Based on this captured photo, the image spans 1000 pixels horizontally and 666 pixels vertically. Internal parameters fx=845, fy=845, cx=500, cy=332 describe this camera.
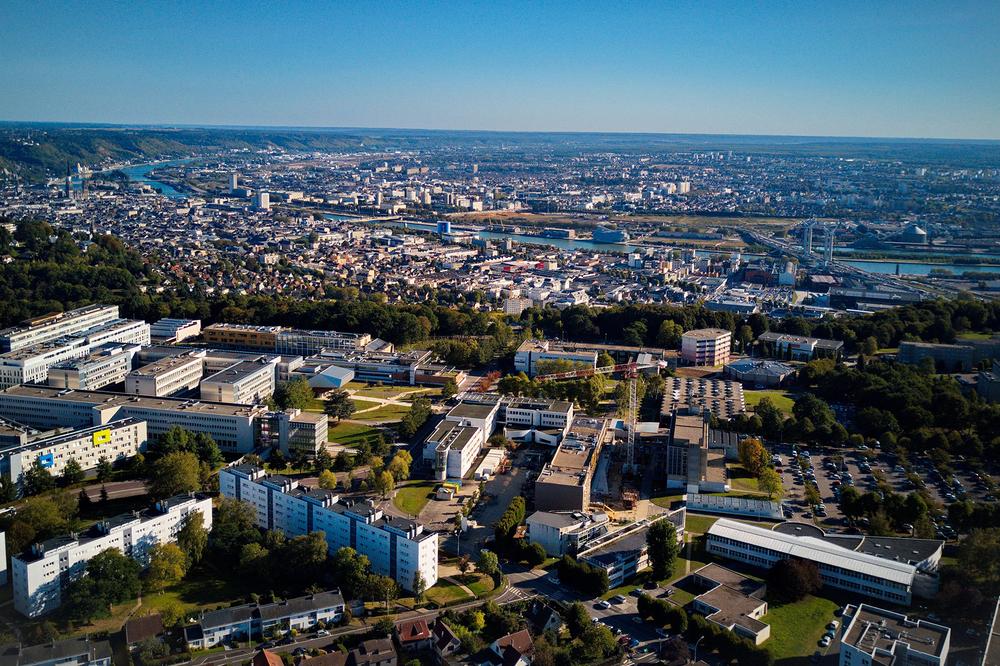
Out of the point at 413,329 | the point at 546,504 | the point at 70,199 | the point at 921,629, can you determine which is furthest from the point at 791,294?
the point at 70,199

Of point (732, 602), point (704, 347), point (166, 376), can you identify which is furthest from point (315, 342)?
point (732, 602)

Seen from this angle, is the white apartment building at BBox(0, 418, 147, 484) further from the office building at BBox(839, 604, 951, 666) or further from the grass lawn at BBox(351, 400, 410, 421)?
the office building at BBox(839, 604, 951, 666)

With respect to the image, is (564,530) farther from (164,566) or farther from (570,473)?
(164,566)

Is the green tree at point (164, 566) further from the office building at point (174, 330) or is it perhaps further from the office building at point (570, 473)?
the office building at point (174, 330)

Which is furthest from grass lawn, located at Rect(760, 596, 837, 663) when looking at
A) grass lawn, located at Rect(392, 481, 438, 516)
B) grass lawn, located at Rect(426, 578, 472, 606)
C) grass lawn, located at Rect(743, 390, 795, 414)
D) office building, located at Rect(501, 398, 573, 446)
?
grass lawn, located at Rect(743, 390, 795, 414)

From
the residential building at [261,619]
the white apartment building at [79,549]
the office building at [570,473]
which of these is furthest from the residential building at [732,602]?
the white apartment building at [79,549]

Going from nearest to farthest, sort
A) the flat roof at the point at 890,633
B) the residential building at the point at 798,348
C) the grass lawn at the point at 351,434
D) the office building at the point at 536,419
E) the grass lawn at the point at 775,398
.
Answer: the flat roof at the point at 890,633
the grass lawn at the point at 351,434
the office building at the point at 536,419
the grass lawn at the point at 775,398
the residential building at the point at 798,348

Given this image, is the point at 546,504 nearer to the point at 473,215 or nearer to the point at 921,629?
the point at 921,629
